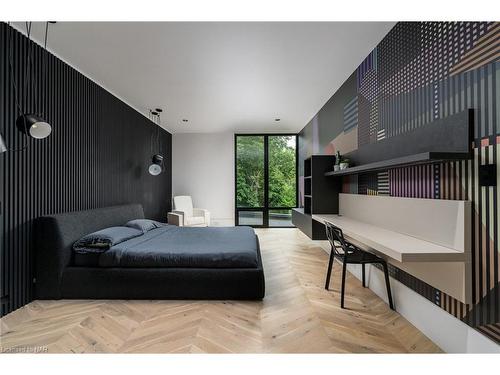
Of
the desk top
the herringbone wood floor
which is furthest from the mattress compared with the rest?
the desk top

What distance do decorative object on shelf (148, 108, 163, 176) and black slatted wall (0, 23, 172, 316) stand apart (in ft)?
2.06

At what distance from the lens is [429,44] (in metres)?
2.01

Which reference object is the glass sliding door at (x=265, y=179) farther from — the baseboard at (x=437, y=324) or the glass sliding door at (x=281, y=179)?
the baseboard at (x=437, y=324)

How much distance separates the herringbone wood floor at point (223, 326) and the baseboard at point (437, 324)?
75 millimetres

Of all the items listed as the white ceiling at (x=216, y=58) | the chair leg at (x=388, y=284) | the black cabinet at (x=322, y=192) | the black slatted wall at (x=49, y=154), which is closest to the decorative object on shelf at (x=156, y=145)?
the white ceiling at (x=216, y=58)

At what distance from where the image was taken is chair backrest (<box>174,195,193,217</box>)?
6.21m

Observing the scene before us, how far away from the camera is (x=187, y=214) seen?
21.0 ft

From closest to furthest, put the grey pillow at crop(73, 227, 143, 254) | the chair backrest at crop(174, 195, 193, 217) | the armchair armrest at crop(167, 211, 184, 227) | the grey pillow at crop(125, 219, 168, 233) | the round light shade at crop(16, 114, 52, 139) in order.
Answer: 1. the round light shade at crop(16, 114, 52, 139)
2. the grey pillow at crop(73, 227, 143, 254)
3. the grey pillow at crop(125, 219, 168, 233)
4. the armchair armrest at crop(167, 211, 184, 227)
5. the chair backrest at crop(174, 195, 193, 217)

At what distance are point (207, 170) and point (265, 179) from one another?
1.71 m

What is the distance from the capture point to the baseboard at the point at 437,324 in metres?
1.57

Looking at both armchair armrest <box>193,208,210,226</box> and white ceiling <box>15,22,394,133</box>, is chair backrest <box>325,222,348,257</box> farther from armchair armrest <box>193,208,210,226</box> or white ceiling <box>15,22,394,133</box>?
armchair armrest <box>193,208,210,226</box>

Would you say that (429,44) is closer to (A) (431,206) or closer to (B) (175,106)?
(A) (431,206)
